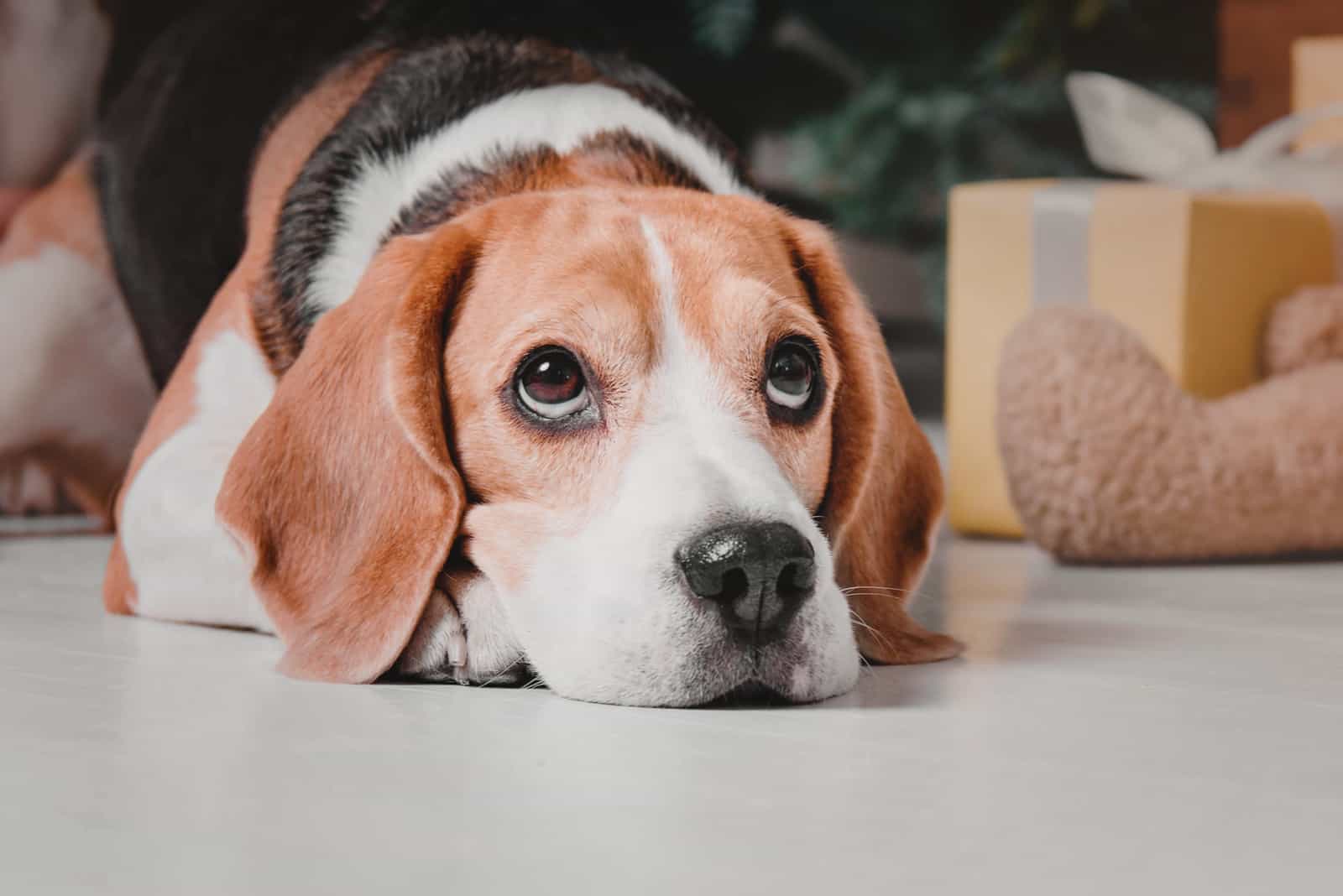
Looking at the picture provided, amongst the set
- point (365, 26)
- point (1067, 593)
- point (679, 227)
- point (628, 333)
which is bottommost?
point (1067, 593)

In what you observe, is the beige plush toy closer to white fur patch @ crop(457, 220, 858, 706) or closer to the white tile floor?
the white tile floor

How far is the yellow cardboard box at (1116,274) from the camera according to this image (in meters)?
3.20

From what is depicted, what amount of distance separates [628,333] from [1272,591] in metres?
1.43

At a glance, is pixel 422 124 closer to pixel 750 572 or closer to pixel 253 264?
pixel 253 264

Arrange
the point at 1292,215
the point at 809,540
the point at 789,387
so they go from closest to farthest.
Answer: the point at 809,540
the point at 789,387
the point at 1292,215

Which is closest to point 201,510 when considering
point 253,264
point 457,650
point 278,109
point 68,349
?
point 253,264

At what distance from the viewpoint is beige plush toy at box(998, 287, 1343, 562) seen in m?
3.00

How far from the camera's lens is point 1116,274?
10.8 ft

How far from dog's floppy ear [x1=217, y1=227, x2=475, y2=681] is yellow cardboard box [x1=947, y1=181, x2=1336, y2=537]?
5.05ft

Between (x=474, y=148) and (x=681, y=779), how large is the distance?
44.8 inches

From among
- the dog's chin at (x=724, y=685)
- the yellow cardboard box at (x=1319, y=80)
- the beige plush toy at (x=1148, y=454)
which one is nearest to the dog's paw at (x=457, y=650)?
the dog's chin at (x=724, y=685)

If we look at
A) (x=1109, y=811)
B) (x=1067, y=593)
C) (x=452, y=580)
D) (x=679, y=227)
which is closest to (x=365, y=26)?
(x=679, y=227)

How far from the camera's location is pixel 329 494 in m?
2.09

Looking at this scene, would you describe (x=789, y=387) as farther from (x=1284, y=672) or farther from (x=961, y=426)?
(x=961, y=426)
